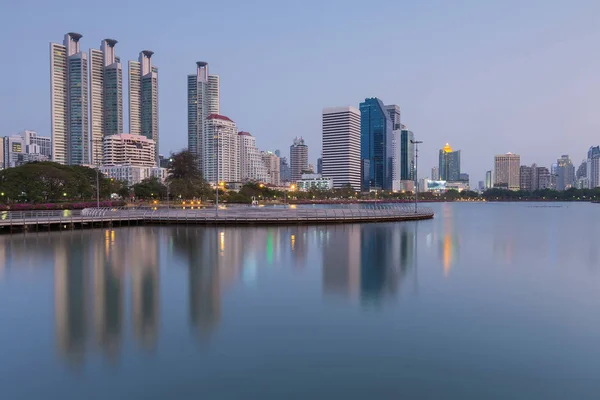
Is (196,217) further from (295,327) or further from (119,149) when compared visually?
(119,149)

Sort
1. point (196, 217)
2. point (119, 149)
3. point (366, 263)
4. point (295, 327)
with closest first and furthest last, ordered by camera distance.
A: point (295, 327)
point (366, 263)
point (196, 217)
point (119, 149)

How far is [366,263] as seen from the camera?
85.9 feet

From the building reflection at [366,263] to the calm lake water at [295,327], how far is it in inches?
7.5

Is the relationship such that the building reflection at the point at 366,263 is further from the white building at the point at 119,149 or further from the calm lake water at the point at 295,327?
the white building at the point at 119,149

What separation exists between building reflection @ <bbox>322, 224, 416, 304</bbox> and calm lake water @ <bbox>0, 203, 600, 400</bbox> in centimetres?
19

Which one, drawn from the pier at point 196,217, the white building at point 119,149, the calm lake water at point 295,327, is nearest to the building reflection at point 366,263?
the calm lake water at point 295,327

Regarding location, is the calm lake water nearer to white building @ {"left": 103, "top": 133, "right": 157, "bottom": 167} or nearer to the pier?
the pier

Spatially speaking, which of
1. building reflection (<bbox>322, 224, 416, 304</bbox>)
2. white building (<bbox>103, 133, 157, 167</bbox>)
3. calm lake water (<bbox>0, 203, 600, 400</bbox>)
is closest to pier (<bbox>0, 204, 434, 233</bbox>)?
building reflection (<bbox>322, 224, 416, 304</bbox>)

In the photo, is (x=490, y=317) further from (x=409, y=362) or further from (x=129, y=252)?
(x=129, y=252)

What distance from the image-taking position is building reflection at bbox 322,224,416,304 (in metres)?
19.4

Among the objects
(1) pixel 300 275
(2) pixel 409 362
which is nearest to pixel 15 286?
(1) pixel 300 275

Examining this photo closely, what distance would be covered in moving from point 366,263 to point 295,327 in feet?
41.5

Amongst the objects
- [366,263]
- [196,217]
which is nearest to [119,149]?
[196,217]

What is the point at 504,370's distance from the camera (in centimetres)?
1107
